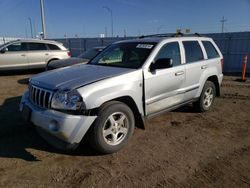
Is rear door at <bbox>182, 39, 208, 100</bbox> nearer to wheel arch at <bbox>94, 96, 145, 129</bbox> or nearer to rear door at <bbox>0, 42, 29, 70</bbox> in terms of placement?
wheel arch at <bbox>94, 96, 145, 129</bbox>

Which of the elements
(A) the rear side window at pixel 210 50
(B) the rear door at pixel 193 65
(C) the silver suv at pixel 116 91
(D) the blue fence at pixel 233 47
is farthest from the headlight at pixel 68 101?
(D) the blue fence at pixel 233 47

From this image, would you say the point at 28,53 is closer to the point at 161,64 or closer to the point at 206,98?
the point at 206,98

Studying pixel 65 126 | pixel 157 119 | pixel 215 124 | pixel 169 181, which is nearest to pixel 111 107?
pixel 65 126

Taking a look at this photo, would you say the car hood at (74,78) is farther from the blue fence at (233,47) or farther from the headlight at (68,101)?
the blue fence at (233,47)

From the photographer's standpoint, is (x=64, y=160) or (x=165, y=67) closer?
(x=64, y=160)

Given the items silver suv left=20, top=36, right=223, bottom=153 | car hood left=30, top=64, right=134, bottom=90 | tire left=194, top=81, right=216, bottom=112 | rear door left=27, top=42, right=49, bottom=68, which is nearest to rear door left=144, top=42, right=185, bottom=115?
silver suv left=20, top=36, right=223, bottom=153

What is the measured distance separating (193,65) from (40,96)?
312 cm

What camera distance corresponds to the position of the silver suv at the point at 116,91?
3119 millimetres

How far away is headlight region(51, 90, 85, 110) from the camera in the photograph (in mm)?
3090

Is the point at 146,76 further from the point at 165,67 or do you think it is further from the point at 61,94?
the point at 61,94

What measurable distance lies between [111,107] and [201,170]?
150 cm

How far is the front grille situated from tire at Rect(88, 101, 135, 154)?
727 millimetres

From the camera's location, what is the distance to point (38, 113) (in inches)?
129

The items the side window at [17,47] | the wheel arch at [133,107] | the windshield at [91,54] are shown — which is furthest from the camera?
the side window at [17,47]
